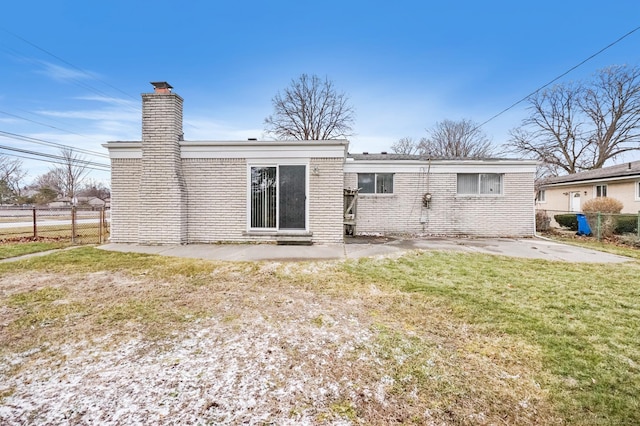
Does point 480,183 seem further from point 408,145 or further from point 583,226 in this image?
point 408,145

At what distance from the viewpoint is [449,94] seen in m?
18.6

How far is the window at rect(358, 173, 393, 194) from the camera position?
11547mm

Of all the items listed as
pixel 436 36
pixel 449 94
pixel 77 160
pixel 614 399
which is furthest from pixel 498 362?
pixel 77 160

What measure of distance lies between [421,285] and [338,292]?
135 cm

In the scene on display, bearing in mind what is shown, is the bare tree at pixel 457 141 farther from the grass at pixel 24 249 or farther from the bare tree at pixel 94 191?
the bare tree at pixel 94 191

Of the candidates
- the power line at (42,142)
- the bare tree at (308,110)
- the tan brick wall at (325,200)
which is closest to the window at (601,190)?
the tan brick wall at (325,200)

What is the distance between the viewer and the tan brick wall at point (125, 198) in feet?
27.1

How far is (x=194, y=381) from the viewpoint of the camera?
6.88 feet

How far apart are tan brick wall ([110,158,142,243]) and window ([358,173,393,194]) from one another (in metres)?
7.58

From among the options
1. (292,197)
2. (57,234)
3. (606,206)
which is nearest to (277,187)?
(292,197)

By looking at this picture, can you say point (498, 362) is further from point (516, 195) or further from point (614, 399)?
point (516, 195)

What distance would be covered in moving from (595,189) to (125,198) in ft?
79.3

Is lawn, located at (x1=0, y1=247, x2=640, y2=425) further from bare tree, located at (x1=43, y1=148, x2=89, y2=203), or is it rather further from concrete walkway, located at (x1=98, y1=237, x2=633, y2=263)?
bare tree, located at (x1=43, y1=148, x2=89, y2=203)

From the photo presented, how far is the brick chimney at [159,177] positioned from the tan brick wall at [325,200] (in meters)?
3.71
